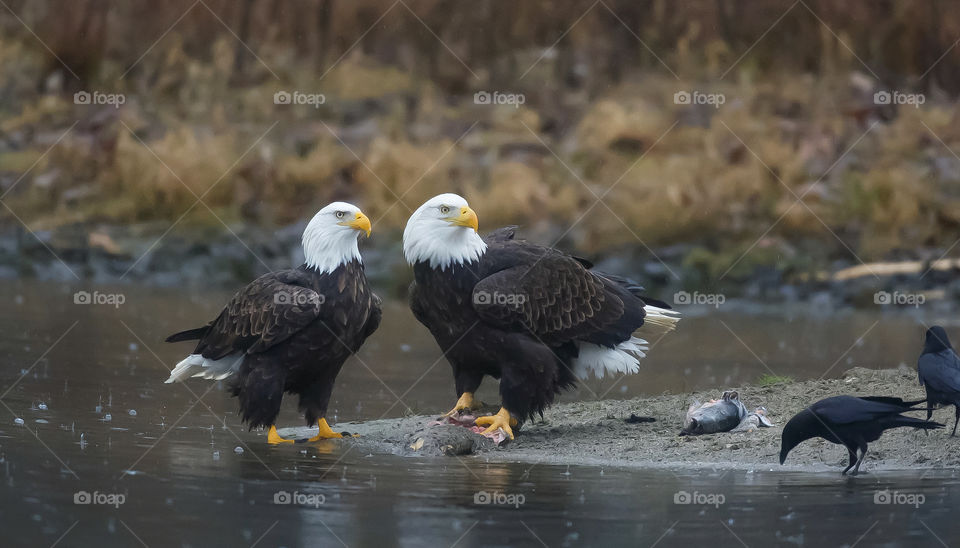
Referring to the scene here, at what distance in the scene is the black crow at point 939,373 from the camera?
9.19 metres

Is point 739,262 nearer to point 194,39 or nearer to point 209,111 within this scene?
point 209,111

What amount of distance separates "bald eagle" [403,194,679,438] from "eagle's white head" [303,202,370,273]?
387 mm

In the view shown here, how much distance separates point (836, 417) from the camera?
8.69 metres

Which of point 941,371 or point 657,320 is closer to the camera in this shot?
point 941,371

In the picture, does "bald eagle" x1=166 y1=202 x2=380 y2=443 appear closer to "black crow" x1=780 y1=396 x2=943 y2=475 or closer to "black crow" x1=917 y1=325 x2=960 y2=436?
"black crow" x1=780 y1=396 x2=943 y2=475

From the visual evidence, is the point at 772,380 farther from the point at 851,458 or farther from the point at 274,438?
the point at 274,438

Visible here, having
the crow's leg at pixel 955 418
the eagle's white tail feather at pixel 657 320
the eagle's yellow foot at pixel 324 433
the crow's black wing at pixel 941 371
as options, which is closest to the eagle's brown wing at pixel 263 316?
the eagle's yellow foot at pixel 324 433

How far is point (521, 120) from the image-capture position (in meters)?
24.9

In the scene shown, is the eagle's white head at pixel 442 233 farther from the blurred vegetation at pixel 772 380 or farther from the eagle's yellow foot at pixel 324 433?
the blurred vegetation at pixel 772 380

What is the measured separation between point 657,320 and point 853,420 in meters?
2.74

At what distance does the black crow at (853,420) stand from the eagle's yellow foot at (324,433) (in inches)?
128

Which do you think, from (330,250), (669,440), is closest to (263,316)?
(330,250)

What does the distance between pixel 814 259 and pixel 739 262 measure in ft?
3.76

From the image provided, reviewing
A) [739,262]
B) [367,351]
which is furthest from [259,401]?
[739,262]
